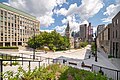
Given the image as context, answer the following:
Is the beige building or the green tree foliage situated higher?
the beige building

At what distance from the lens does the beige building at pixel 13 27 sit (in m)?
62.8

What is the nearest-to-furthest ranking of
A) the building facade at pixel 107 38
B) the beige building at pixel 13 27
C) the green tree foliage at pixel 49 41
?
the building facade at pixel 107 38
the green tree foliage at pixel 49 41
the beige building at pixel 13 27

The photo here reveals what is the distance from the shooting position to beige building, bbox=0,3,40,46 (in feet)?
206

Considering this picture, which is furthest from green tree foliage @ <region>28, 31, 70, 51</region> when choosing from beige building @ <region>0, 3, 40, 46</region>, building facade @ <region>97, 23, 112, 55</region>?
building facade @ <region>97, 23, 112, 55</region>

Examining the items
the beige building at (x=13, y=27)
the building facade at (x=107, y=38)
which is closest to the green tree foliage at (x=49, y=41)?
the beige building at (x=13, y=27)

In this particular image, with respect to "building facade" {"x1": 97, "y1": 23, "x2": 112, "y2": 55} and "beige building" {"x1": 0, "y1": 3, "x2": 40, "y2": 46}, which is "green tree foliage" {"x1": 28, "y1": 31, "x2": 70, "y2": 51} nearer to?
"beige building" {"x1": 0, "y1": 3, "x2": 40, "y2": 46}

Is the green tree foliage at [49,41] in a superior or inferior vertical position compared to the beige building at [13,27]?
inferior

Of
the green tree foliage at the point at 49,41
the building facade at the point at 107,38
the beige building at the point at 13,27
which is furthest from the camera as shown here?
the beige building at the point at 13,27

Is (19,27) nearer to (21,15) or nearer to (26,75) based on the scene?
(21,15)

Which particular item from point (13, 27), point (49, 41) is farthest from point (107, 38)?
point (13, 27)

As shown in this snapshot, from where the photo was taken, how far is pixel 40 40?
5428 cm

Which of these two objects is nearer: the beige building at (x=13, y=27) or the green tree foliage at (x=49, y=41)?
the green tree foliage at (x=49, y=41)

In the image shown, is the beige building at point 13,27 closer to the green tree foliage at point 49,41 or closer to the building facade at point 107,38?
the green tree foliage at point 49,41

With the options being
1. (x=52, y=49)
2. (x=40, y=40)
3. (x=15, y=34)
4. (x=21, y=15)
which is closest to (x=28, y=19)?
(x=21, y=15)
